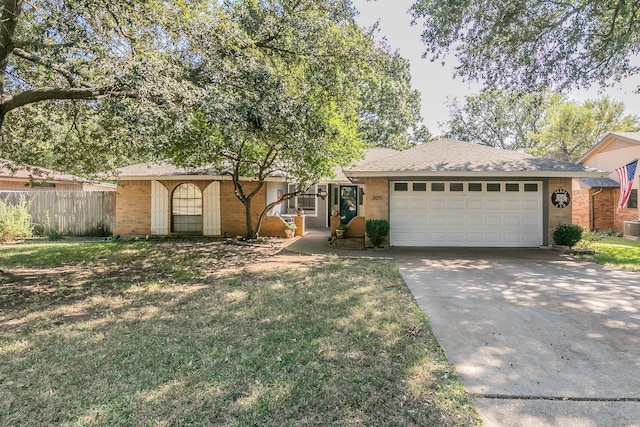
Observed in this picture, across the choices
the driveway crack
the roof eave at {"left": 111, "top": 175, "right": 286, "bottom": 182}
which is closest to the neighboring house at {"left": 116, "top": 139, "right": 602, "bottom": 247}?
the roof eave at {"left": 111, "top": 175, "right": 286, "bottom": 182}

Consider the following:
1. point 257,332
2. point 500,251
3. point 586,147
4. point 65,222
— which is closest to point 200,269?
point 257,332

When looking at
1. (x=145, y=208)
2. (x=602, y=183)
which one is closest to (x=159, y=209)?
(x=145, y=208)

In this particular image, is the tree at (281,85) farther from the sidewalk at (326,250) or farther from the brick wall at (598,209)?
the brick wall at (598,209)

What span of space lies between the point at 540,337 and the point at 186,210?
13880 millimetres

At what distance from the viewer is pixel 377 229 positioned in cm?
1144

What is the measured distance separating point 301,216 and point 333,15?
8.57m

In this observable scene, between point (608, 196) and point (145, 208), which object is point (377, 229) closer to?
point (145, 208)

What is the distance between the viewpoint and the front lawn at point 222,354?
9.33 feet

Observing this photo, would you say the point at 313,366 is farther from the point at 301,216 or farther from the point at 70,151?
the point at 301,216

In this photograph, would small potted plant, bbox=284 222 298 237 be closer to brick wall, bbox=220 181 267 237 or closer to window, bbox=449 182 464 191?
brick wall, bbox=220 181 267 237

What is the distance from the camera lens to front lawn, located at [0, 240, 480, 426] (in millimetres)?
2844

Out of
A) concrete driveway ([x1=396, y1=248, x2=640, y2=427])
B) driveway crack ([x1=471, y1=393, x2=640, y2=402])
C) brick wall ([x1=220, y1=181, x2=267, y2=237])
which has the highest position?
brick wall ([x1=220, y1=181, x2=267, y2=237])

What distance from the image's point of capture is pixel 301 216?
52.2 feet

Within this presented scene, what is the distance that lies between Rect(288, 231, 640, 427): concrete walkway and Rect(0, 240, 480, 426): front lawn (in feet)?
1.08
